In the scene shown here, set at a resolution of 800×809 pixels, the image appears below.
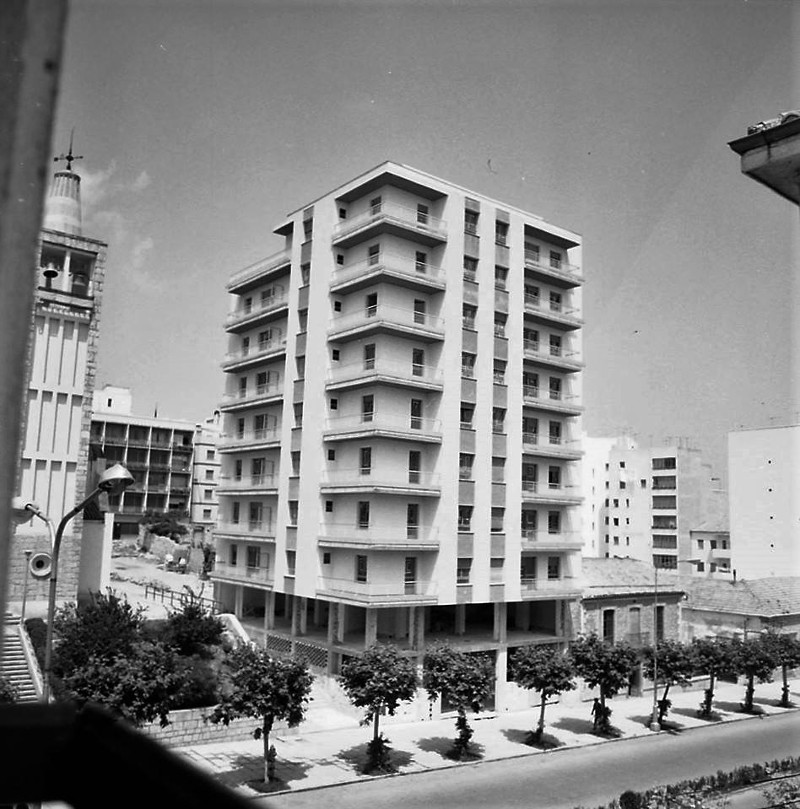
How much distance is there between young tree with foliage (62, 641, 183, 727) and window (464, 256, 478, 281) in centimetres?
988

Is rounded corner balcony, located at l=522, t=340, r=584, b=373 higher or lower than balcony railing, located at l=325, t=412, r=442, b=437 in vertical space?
higher

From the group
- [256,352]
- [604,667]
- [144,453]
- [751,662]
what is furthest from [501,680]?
[144,453]

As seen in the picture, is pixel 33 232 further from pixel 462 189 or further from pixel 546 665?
pixel 462 189

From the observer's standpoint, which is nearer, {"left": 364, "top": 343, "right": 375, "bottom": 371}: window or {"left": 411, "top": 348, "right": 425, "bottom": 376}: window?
{"left": 364, "top": 343, "right": 375, "bottom": 371}: window

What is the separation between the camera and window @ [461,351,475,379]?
1720 centimetres

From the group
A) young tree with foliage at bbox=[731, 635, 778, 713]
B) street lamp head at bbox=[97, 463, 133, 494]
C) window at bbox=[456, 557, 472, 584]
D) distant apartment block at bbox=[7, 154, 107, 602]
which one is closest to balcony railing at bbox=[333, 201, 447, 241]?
distant apartment block at bbox=[7, 154, 107, 602]

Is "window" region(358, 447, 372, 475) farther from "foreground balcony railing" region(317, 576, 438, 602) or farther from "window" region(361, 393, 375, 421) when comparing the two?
"foreground balcony railing" region(317, 576, 438, 602)

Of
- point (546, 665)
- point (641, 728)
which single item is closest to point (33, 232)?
point (546, 665)

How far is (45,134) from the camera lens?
63 cm

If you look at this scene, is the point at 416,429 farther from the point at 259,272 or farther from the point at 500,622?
the point at 259,272

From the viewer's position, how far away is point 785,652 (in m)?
18.1

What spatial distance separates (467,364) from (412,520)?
11.2 feet

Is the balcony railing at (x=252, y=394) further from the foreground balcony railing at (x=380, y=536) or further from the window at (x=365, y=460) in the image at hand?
the foreground balcony railing at (x=380, y=536)

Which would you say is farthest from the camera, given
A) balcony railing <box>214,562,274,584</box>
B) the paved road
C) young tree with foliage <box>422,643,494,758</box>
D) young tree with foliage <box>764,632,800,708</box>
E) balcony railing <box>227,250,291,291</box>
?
balcony railing <box>227,250,291,291</box>
